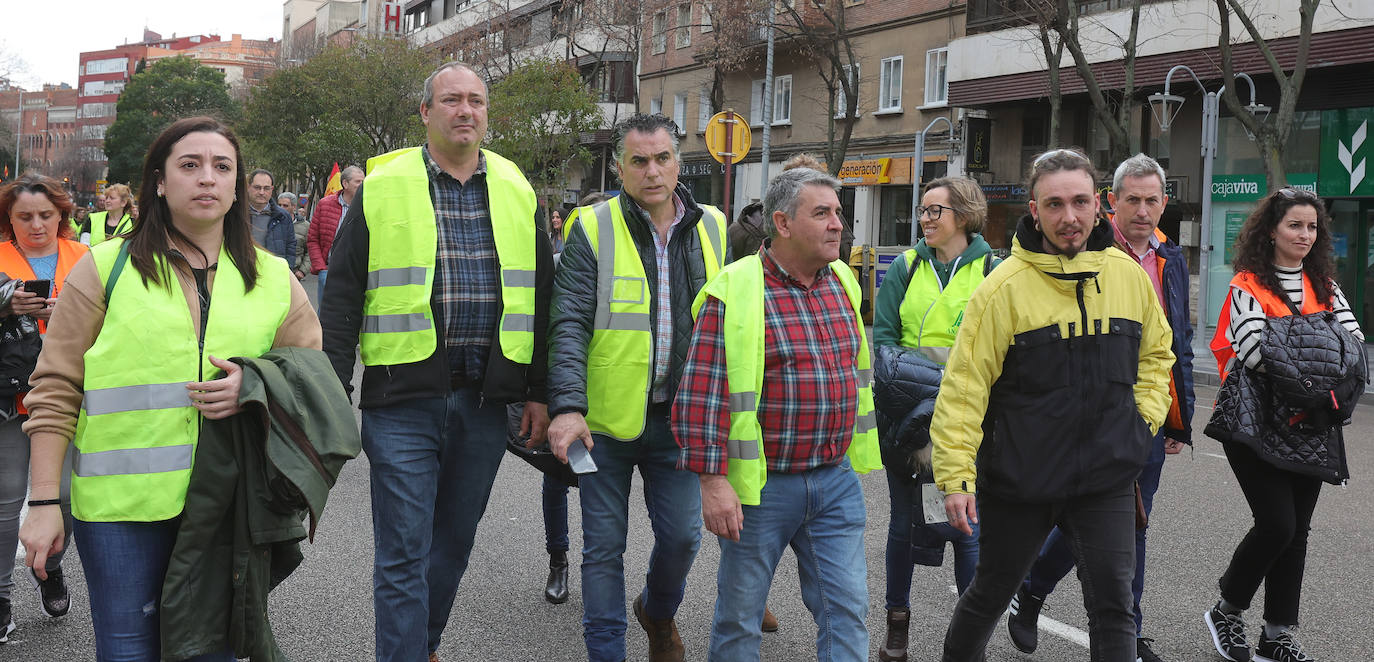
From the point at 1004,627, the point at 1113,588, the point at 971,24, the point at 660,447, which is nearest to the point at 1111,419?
the point at 1113,588

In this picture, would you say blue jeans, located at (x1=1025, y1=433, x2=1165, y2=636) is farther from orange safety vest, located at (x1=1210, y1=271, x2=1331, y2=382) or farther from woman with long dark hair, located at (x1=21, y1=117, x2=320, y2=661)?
woman with long dark hair, located at (x1=21, y1=117, x2=320, y2=661)

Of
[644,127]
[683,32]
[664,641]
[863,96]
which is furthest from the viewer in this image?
[683,32]

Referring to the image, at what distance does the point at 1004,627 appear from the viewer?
5391 millimetres

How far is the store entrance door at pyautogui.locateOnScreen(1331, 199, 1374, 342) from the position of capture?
20797 millimetres

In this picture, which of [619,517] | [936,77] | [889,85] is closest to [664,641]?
[619,517]

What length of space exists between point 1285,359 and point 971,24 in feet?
80.8

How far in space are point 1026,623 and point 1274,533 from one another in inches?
40.1

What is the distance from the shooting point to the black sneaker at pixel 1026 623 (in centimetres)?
498

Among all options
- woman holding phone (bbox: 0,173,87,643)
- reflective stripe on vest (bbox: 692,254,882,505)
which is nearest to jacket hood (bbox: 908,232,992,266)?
reflective stripe on vest (bbox: 692,254,882,505)

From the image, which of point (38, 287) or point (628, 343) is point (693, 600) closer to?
point (628, 343)

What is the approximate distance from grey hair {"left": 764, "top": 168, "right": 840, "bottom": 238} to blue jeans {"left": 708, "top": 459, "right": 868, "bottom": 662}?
804mm

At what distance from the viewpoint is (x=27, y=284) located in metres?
5.06

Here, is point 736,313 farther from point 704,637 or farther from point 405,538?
point 704,637

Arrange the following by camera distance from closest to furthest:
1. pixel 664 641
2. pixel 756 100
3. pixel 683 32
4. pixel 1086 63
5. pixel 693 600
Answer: pixel 664 641 < pixel 693 600 < pixel 1086 63 < pixel 756 100 < pixel 683 32
